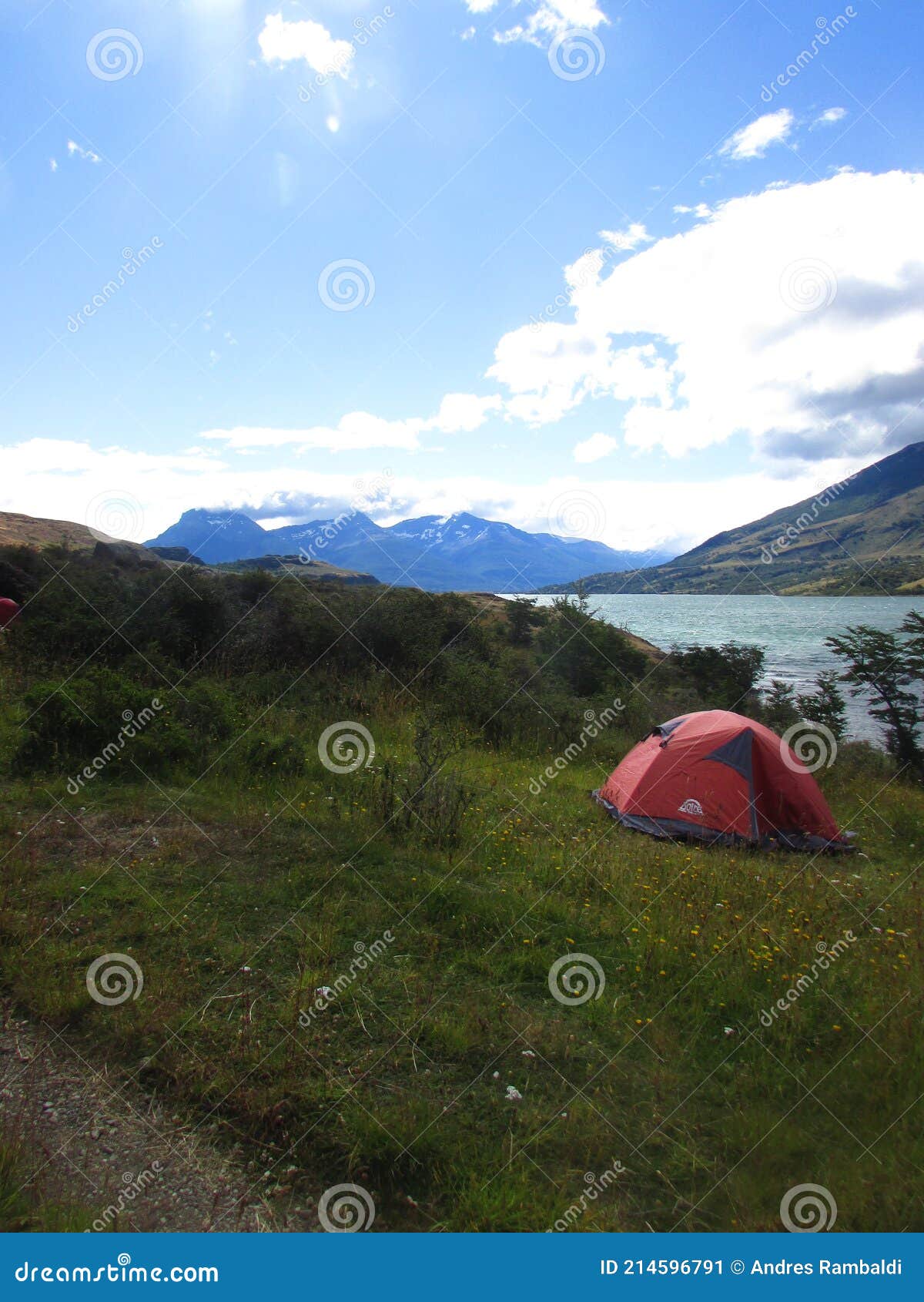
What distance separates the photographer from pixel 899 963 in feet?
15.4

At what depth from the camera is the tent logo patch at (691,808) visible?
A: 8.38 meters

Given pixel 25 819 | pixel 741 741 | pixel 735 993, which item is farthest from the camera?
pixel 741 741

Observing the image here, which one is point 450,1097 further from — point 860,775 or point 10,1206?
point 860,775

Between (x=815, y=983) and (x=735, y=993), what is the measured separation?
2.07 ft

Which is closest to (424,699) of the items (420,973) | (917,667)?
(420,973)
